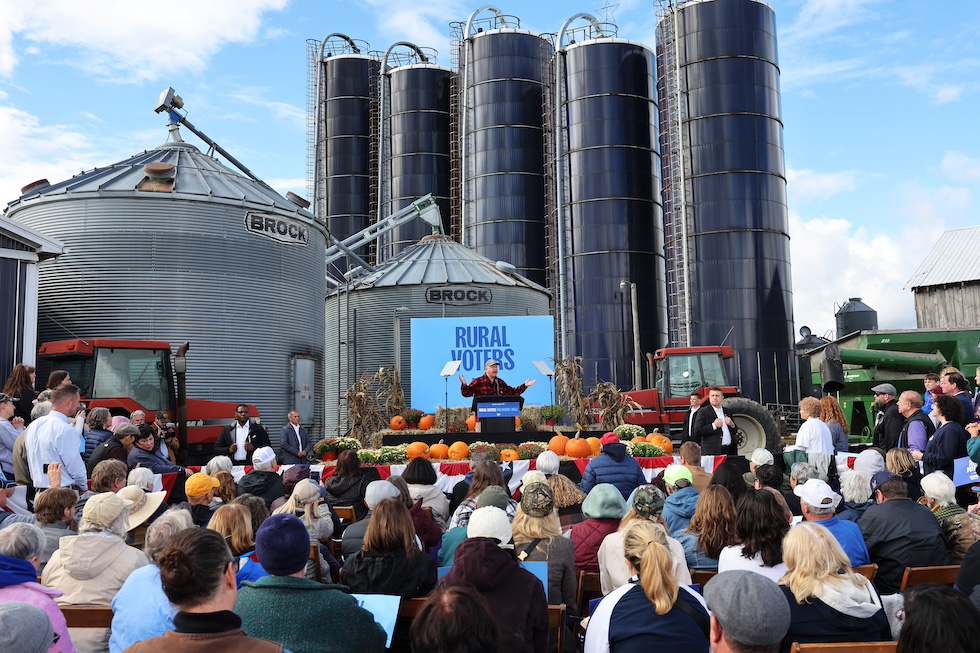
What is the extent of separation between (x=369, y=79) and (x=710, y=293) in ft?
91.0

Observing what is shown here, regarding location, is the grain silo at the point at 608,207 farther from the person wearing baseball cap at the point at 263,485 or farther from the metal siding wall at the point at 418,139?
the person wearing baseball cap at the point at 263,485

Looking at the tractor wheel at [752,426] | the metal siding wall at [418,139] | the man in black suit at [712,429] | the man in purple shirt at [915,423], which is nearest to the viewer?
the man in purple shirt at [915,423]

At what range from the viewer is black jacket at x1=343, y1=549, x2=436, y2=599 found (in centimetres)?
505

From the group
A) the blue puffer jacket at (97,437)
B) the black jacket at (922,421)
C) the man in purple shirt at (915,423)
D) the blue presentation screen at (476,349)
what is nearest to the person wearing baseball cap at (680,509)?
the man in purple shirt at (915,423)

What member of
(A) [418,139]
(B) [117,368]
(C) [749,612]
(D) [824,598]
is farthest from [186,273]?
(A) [418,139]

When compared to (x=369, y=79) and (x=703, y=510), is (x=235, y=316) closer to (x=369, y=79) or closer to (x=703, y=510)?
(x=703, y=510)

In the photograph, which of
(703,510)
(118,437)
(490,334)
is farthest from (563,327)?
(703,510)

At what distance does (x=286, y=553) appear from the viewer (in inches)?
150

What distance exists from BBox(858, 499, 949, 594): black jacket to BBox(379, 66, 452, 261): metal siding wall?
145 ft

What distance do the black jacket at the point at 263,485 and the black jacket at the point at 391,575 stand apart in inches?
143

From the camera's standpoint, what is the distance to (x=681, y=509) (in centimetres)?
696

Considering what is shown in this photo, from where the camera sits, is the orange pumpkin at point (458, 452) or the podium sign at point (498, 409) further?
the podium sign at point (498, 409)

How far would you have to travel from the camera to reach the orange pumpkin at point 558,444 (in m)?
13.6

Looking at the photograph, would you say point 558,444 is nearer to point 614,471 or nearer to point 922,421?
point 614,471
